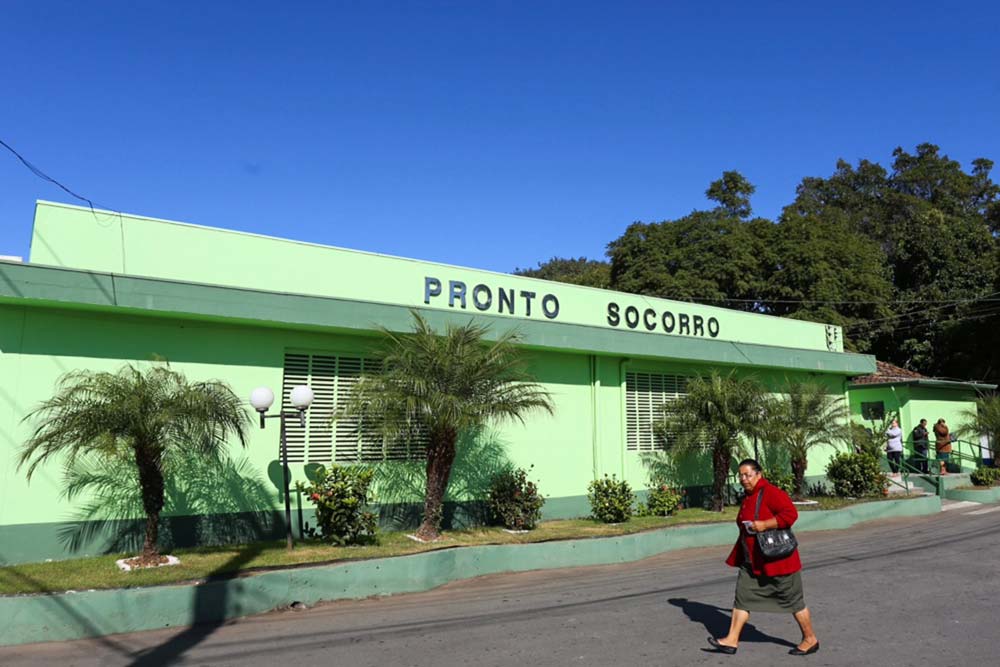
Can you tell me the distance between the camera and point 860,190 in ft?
159

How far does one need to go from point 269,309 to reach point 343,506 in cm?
323

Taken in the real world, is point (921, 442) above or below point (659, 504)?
above

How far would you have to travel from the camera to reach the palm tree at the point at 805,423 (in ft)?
55.4

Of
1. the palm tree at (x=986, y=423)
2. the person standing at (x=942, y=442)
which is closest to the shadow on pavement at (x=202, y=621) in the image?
the person standing at (x=942, y=442)

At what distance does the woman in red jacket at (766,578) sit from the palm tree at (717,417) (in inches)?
352

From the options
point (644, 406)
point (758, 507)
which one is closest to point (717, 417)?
point (644, 406)

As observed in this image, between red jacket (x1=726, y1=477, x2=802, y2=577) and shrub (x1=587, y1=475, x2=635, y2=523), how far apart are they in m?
7.60

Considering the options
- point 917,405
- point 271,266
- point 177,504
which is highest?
point 271,266

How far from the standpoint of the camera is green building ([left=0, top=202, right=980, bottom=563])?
959 cm

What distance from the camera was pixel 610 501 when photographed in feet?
46.4

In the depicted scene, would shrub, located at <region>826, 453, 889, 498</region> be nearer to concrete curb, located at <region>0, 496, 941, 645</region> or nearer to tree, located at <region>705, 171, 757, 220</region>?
concrete curb, located at <region>0, 496, 941, 645</region>

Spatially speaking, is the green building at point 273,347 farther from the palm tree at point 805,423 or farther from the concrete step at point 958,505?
the concrete step at point 958,505

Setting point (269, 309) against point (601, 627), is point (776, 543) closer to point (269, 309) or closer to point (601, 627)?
point (601, 627)

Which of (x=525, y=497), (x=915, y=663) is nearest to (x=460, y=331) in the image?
(x=525, y=497)
